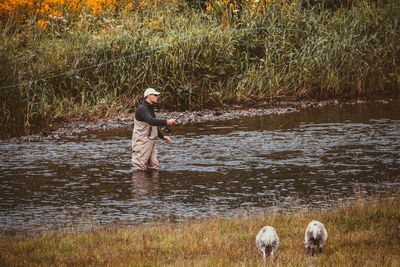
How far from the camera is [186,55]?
743 inches

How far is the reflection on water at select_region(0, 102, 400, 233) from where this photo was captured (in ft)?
30.0

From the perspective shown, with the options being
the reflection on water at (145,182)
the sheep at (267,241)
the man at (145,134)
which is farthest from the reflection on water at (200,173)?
the sheep at (267,241)

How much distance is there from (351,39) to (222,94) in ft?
15.3

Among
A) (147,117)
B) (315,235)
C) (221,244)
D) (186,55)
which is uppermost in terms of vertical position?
(186,55)

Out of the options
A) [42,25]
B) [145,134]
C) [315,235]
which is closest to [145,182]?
[145,134]

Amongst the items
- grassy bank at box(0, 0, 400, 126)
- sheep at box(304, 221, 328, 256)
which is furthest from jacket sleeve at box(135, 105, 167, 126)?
grassy bank at box(0, 0, 400, 126)

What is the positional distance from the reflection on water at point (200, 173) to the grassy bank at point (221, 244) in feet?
3.62

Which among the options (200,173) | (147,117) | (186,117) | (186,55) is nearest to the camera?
(147,117)

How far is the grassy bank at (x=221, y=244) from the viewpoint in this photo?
6.03 meters

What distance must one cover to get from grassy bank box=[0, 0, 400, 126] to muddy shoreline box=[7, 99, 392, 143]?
1.60 feet

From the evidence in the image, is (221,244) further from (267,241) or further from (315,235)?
(315,235)

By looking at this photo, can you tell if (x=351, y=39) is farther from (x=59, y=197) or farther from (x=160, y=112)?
(x=59, y=197)

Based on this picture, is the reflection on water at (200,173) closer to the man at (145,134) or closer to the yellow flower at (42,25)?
the man at (145,134)

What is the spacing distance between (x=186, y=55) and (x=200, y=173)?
8141 millimetres
